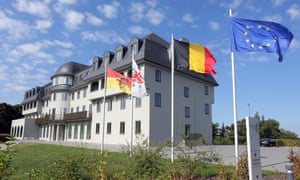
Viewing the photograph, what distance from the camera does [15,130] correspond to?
56.7 meters

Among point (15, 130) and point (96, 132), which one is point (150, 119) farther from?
point (15, 130)

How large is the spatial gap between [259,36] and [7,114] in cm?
7092

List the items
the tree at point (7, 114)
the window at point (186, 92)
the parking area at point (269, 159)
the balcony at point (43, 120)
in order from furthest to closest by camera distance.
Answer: the tree at point (7, 114)
the balcony at point (43, 120)
the window at point (186, 92)
the parking area at point (269, 159)

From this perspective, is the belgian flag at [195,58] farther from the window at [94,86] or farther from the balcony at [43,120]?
the balcony at [43,120]

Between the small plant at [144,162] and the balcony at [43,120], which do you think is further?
the balcony at [43,120]

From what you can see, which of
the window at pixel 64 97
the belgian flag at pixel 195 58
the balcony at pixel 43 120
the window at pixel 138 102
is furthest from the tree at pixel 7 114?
the belgian flag at pixel 195 58

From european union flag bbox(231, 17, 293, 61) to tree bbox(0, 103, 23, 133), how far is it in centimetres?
6806

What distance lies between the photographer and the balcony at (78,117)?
3803cm

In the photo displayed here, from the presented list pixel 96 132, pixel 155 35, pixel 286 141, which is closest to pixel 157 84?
pixel 155 35

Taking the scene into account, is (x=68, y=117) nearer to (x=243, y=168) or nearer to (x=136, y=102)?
(x=136, y=102)

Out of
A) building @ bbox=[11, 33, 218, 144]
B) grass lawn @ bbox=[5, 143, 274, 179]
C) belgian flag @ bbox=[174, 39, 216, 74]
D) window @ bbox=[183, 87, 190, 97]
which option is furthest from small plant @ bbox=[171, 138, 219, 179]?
window @ bbox=[183, 87, 190, 97]

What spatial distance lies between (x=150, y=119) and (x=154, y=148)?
65.9 feet

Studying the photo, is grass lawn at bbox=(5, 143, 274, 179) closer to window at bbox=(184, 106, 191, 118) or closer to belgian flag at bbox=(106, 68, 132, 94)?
belgian flag at bbox=(106, 68, 132, 94)

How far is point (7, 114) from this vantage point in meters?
65.9
